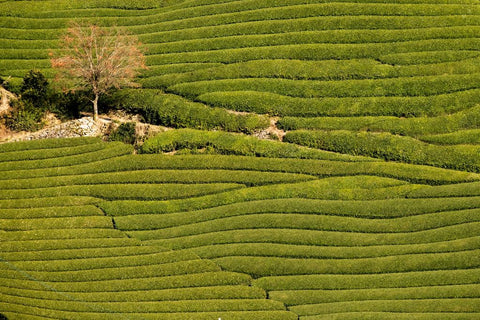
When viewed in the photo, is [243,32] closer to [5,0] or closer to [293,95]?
A: [293,95]

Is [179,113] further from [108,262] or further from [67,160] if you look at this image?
[108,262]

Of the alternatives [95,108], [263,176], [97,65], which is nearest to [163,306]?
[263,176]

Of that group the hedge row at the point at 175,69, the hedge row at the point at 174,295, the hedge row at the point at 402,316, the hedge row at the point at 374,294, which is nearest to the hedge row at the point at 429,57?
the hedge row at the point at 175,69

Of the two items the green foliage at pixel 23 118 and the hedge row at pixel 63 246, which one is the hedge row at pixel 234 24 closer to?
the green foliage at pixel 23 118

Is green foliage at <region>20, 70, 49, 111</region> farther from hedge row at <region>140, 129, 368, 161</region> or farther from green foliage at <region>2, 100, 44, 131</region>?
hedge row at <region>140, 129, 368, 161</region>

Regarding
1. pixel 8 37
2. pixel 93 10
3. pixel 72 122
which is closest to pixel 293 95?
pixel 72 122
